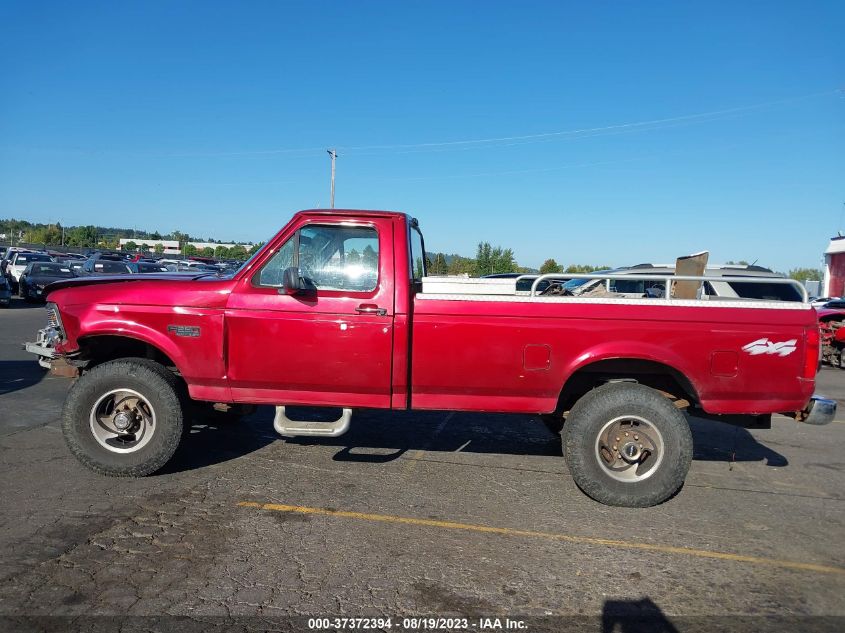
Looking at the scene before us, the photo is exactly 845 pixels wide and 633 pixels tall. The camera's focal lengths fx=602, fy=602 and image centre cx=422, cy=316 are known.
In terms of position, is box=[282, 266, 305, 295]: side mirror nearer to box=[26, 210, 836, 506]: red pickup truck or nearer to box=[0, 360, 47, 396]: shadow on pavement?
box=[26, 210, 836, 506]: red pickup truck

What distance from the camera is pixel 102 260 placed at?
21.7m

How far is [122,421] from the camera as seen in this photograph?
15.6 ft

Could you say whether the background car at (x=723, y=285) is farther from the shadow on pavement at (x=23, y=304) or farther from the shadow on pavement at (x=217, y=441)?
the shadow on pavement at (x=23, y=304)

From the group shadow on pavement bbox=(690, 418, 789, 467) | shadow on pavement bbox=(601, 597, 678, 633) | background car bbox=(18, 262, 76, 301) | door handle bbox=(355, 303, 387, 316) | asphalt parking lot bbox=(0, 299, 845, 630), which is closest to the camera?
shadow on pavement bbox=(601, 597, 678, 633)

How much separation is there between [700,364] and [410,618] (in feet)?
9.29

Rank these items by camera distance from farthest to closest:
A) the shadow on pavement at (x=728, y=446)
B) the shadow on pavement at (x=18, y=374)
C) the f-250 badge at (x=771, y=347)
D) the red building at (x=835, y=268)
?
the red building at (x=835, y=268)
the shadow on pavement at (x=18, y=374)
the shadow on pavement at (x=728, y=446)
the f-250 badge at (x=771, y=347)

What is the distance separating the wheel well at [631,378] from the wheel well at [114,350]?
10.9 feet

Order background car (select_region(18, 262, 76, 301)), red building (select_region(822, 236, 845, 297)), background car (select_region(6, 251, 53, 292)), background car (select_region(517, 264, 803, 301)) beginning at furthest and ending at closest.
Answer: red building (select_region(822, 236, 845, 297)), background car (select_region(6, 251, 53, 292)), background car (select_region(18, 262, 76, 301)), background car (select_region(517, 264, 803, 301))

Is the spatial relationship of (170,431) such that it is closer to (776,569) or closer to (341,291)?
(341,291)

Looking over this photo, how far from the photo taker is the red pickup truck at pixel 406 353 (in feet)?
14.7

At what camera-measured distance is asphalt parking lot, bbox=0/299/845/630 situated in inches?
125

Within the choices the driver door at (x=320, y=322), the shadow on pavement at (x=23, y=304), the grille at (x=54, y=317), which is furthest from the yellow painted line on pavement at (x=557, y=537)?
the shadow on pavement at (x=23, y=304)

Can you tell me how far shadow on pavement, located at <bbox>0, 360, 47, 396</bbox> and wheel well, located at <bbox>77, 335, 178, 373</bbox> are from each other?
3675 millimetres

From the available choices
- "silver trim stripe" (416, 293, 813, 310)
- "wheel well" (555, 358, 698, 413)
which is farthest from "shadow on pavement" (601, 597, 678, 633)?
"silver trim stripe" (416, 293, 813, 310)
